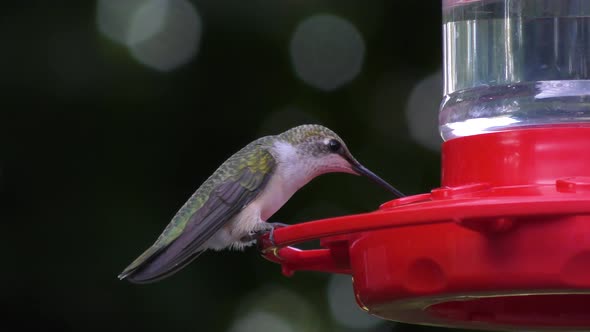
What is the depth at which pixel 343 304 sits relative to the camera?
17.4 feet

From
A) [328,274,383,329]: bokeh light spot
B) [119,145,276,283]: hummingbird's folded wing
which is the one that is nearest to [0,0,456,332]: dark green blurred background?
[328,274,383,329]: bokeh light spot

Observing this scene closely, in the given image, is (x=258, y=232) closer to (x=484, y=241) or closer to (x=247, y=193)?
(x=247, y=193)

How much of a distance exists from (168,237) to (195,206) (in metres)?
0.29

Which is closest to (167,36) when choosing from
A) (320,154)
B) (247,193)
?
(320,154)

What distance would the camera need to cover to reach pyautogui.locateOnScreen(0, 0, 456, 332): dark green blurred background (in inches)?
206

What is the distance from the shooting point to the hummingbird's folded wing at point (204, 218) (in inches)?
145

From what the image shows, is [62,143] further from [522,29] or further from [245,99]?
[522,29]

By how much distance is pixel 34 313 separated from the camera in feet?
17.3

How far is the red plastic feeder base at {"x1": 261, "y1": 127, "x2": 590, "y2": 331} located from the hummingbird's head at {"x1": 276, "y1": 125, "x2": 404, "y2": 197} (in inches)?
57.6

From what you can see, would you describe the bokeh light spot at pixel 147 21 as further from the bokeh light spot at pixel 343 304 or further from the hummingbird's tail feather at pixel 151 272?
the hummingbird's tail feather at pixel 151 272

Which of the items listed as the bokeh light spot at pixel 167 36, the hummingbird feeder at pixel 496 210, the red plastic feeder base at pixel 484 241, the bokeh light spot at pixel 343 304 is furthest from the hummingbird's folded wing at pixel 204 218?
the bokeh light spot at pixel 343 304

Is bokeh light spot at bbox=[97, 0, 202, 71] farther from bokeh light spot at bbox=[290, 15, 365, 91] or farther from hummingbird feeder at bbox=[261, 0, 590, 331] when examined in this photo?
hummingbird feeder at bbox=[261, 0, 590, 331]

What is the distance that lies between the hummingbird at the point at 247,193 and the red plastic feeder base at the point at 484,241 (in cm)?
64

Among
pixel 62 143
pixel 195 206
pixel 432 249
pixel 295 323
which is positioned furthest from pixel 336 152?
pixel 432 249
